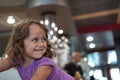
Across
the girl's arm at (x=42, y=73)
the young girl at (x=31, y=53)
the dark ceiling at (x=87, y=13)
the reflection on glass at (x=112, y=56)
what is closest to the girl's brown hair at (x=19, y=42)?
the young girl at (x=31, y=53)

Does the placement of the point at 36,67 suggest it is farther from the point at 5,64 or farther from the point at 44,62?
the point at 5,64

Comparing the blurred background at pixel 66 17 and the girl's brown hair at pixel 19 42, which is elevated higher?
the blurred background at pixel 66 17

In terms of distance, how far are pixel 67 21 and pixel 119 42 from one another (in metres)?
6.23

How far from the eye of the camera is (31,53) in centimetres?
108

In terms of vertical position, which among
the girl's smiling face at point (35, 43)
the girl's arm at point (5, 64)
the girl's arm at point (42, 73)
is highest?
the girl's smiling face at point (35, 43)

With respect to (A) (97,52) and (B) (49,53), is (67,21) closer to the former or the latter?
(B) (49,53)

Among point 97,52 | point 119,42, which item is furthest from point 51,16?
point 97,52

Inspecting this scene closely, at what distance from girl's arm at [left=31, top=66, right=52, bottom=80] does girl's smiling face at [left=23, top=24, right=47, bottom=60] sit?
0.07 m

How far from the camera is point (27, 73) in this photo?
1078 millimetres

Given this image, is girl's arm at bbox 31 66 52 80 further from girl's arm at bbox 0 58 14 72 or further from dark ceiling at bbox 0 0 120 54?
dark ceiling at bbox 0 0 120 54

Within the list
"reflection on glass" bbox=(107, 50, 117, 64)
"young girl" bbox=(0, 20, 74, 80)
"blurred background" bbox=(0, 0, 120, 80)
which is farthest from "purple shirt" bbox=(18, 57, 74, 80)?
"reflection on glass" bbox=(107, 50, 117, 64)

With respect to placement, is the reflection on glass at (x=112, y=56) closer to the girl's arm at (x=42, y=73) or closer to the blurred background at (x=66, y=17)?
the blurred background at (x=66, y=17)

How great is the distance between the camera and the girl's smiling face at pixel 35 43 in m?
1.06

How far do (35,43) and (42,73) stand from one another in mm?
127
